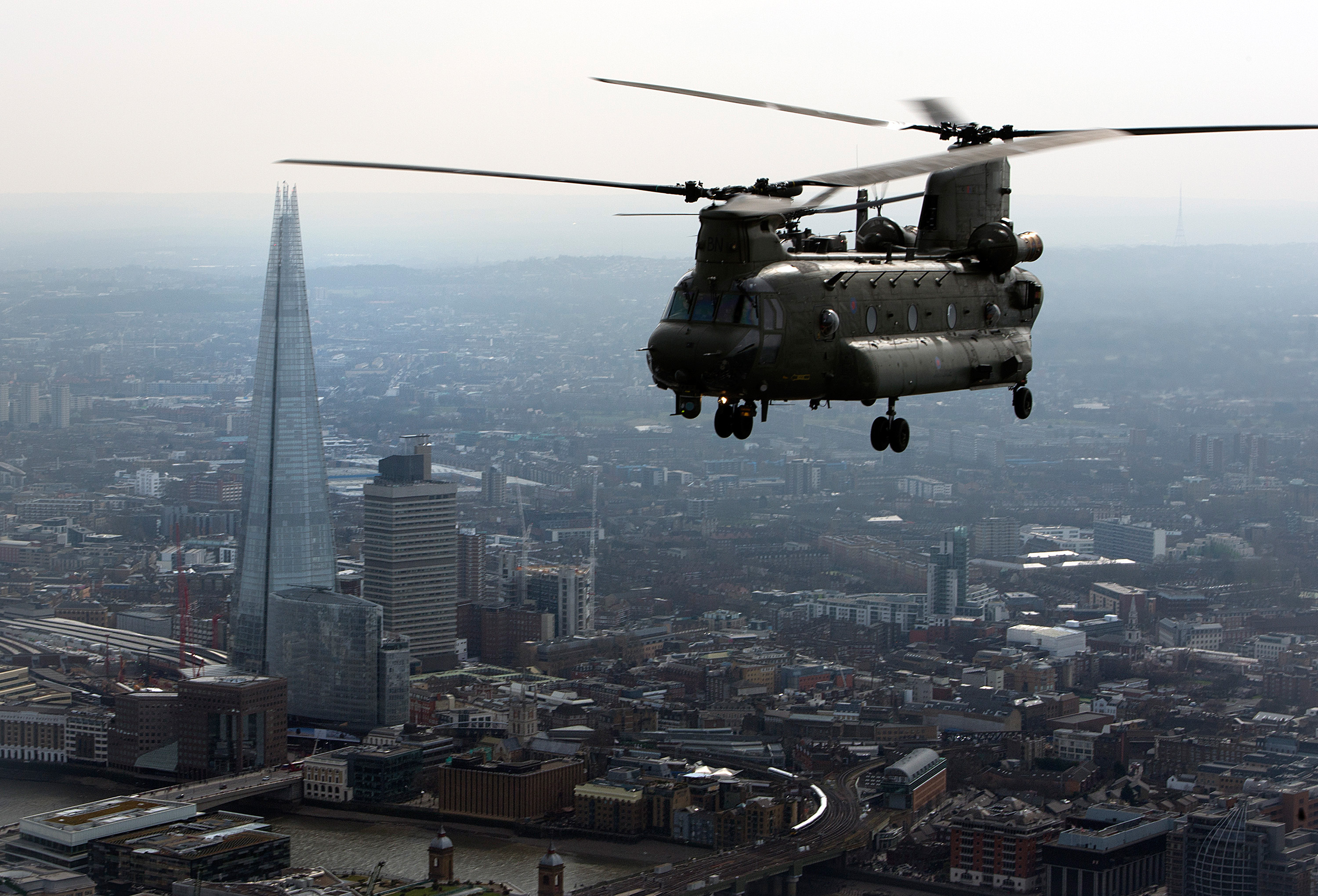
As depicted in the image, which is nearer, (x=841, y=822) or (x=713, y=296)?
(x=713, y=296)

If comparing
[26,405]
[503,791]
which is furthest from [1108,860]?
[26,405]

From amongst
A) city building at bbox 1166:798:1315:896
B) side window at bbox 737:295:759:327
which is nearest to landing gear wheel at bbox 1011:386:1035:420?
side window at bbox 737:295:759:327

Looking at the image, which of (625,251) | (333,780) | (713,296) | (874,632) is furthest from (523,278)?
(713,296)

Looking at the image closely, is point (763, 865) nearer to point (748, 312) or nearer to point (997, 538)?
point (748, 312)

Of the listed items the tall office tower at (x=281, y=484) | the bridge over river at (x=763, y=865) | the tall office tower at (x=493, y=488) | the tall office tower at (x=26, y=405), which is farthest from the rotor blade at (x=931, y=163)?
the tall office tower at (x=26, y=405)

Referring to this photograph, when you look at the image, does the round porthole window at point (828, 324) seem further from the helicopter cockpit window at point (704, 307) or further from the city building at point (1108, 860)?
the city building at point (1108, 860)

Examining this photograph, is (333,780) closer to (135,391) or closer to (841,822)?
(841,822)
